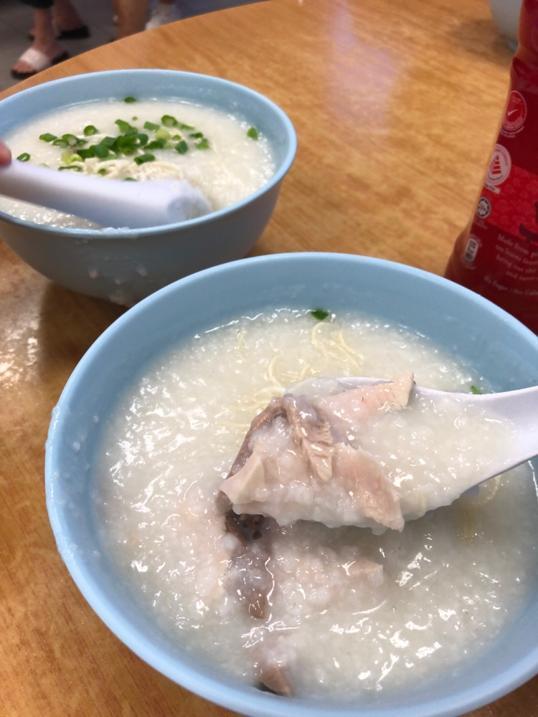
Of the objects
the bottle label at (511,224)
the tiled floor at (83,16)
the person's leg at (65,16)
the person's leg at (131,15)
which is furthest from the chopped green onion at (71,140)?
the person's leg at (65,16)

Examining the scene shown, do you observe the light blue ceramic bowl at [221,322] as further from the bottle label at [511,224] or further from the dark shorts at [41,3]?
the dark shorts at [41,3]

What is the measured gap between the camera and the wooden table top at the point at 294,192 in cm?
80

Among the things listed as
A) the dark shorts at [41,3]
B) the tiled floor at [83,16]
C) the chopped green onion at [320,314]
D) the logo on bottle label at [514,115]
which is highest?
the logo on bottle label at [514,115]

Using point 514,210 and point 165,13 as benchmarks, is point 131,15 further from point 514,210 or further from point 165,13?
point 514,210

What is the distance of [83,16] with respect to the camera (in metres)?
5.18

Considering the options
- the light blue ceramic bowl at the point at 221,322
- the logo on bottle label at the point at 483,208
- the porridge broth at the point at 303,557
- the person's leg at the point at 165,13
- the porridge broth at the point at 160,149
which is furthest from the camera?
the person's leg at the point at 165,13

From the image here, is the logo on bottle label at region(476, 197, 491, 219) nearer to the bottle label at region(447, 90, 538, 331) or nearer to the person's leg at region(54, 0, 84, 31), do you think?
the bottle label at region(447, 90, 538, 331)

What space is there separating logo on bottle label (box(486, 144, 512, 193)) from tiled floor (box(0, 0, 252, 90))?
4232mm

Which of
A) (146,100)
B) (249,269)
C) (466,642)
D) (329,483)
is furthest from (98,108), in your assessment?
(466,642)

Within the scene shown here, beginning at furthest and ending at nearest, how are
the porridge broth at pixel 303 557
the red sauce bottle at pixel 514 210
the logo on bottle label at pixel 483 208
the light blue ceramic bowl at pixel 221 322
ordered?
the logo on bottle label at pixel 483 208 → the red sauce bottle at pixel 514 210 → the porridge broth at pixel 303 557 → the light blue ceramic bowl at pixel 221 322

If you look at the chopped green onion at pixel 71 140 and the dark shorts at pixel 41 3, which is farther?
the dark shorts at pixel 41 3

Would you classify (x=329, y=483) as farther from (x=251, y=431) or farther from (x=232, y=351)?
(x=232, y=351)

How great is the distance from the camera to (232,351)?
3.39 ft

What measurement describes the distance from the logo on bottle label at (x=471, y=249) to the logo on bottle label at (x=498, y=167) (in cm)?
11
